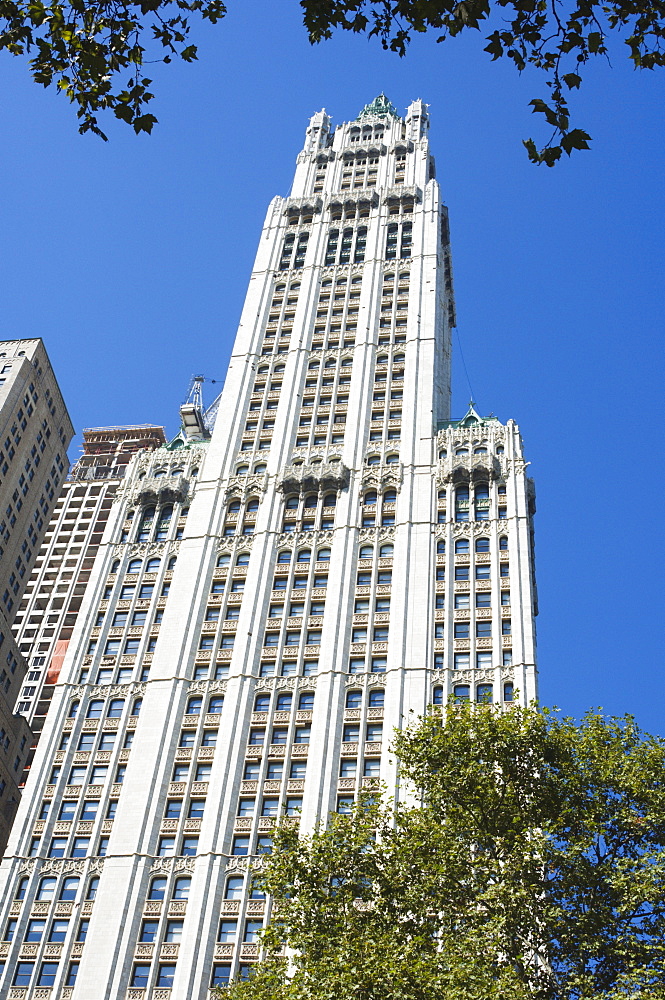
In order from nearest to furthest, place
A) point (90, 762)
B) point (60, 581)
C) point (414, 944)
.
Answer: point (414, 944)
point (90, 762)
point (60, 581)

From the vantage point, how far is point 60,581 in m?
140

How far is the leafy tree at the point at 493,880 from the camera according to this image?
32.4m

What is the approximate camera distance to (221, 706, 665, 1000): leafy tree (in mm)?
32406

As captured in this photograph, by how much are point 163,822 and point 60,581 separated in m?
79.9

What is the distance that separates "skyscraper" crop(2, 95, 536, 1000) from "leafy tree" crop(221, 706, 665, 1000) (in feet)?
42.1

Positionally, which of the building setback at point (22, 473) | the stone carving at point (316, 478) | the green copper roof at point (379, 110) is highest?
the green copper roof at point (379, 110)

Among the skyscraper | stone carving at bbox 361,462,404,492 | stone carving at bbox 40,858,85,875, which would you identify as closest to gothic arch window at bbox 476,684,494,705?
the skyscraper

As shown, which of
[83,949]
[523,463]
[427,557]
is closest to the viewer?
[83,949]

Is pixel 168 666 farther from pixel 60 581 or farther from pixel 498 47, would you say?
pixel 60 581

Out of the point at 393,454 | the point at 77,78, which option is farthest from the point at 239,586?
the point at 77,78

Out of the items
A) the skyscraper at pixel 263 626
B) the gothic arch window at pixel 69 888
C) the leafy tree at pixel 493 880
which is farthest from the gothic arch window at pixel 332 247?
the leafy tree at pixel 493 880

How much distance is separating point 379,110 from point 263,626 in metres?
72.7

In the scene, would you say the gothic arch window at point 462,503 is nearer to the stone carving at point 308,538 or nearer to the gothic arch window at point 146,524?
the stone carving at point 308,538

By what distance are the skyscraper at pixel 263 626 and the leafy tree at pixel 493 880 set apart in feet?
42.1
